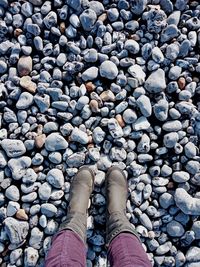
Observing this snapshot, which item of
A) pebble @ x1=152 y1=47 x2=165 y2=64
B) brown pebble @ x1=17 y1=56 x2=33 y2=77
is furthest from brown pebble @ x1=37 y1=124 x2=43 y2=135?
pebble @ x1=152 y1=47 x2=165 y2=64

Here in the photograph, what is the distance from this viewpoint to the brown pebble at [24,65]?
5.25ft

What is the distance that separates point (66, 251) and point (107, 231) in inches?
9.3

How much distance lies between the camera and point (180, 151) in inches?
62.0

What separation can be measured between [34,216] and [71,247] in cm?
29

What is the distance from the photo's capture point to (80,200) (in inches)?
59.1

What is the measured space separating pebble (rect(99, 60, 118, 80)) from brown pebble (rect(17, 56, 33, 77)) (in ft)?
1.02

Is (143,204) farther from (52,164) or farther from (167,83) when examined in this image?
(167,83)

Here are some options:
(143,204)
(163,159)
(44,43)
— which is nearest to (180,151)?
(163,159)

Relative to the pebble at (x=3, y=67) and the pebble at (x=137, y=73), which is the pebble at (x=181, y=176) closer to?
the pebble at (x=137, y=73)

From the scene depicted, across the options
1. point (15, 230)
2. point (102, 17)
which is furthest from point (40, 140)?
point (102, 17)

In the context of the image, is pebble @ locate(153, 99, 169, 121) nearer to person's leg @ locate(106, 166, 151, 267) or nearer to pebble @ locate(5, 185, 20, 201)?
person's leg @ locate(106, 166, 151, 267)

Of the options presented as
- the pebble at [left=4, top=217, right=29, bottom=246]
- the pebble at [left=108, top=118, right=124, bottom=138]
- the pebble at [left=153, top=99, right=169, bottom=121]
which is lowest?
the pebble at [left=4, top=217, right=29, bottom=246]

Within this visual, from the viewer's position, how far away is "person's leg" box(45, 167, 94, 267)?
127 centimetres

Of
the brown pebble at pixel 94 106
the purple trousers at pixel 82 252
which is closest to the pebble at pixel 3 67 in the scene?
the brown pebble at pixel 94 106
